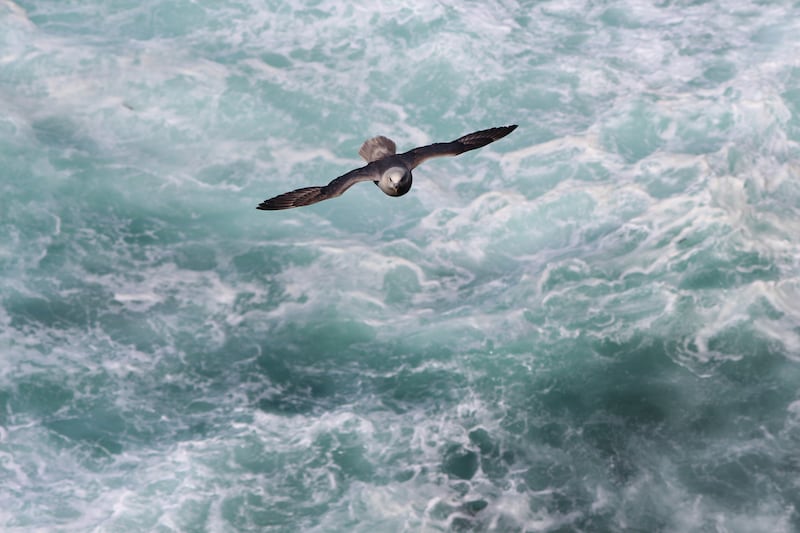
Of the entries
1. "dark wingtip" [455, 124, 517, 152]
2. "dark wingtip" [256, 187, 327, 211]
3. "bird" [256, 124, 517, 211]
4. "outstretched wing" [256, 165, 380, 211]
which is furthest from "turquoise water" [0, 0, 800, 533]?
"dark wingtip" [256, 187, 327, 211]

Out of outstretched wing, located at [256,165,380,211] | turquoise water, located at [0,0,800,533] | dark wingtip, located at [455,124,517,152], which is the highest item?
outstretched wing, located at [256,165,380,211]

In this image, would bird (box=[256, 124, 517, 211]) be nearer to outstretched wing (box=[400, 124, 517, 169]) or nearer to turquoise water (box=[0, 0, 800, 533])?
outstretched wing (box=[400, 124, 517, 169])

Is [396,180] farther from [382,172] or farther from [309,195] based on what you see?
[309,195]

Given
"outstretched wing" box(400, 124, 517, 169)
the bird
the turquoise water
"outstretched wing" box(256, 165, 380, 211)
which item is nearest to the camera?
"outstretched wing" box(256, 165, 380, 211)

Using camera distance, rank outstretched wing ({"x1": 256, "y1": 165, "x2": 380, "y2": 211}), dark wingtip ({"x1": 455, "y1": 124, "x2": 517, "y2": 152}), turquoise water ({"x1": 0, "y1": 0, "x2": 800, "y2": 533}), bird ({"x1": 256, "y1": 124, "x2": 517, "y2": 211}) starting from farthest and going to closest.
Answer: turquoise water ({"x1": 0, "y1": 0, "x2": 800, "y2": 533})
dark wingtip ({"x1": 455, "y1": 124, "x2": 517, "y2": 152})
bird ({"x1": 256, "y1": 124, "x2": 517, "y2": 211})
outstretched wing ({"x1": 256, "y1": 165, "x2": 380, "y2": 211})

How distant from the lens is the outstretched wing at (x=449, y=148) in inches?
790

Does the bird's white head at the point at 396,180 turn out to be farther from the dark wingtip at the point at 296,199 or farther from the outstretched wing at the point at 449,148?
the dark wingtip at the point at 296,199

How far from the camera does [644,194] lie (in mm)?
31047

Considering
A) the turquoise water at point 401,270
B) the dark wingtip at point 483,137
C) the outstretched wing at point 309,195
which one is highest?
the outstretched wing at point 309,195

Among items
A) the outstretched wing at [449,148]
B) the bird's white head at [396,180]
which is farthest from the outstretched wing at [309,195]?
the outstretched wing at [449,148]

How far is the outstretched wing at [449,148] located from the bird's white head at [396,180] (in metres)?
0.71

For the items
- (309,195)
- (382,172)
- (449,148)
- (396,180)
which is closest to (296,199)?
(309,195)

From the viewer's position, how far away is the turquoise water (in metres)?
23.9

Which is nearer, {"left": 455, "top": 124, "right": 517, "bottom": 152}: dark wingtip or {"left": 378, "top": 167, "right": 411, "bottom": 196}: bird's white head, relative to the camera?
{"left": 378, "top": 167, "right": 411, "bottom": 196}: bird's white head
